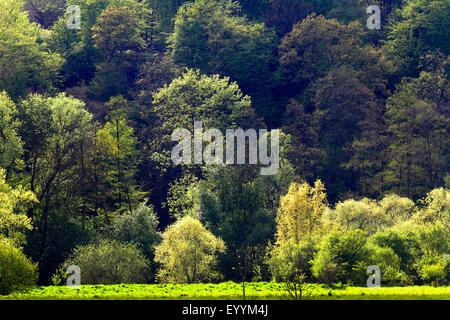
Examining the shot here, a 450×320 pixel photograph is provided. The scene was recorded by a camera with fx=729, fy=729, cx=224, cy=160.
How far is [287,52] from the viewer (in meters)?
114

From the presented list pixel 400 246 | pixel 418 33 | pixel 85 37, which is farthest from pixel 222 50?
pixel 400 246

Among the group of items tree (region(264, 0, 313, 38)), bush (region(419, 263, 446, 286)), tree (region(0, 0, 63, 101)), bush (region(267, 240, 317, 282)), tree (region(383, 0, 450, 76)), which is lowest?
bush (region(419, 263, 446, 286))

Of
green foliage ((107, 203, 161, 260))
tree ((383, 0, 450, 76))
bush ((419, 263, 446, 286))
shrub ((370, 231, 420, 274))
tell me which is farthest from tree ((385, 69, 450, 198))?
green foliage ((107, 203, 161, 260))

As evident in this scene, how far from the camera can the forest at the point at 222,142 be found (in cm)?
6706

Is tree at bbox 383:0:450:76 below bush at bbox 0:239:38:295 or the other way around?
the other way around

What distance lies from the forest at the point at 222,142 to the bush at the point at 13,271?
143 millimetres

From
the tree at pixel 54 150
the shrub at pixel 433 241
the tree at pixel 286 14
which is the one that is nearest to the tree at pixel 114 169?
the tree at pixel 54 150

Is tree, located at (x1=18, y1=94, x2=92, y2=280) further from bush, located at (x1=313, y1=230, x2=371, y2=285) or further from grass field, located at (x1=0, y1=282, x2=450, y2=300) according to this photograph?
bush, located at (x1=313, y1=230, x2=371, y2=285)

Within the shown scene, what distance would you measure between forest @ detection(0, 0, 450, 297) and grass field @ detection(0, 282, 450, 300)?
2754 millimetres

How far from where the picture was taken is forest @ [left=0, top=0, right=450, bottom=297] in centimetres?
6706

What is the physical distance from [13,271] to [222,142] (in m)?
39.7

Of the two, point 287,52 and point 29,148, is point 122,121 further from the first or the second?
point 287,52
